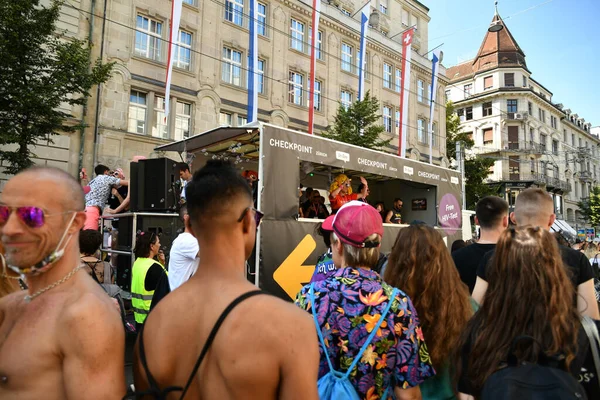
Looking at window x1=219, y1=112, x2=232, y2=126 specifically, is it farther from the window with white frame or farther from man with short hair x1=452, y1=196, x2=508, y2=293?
man with short hair x1=452, y1=196, x2=508, y2=293

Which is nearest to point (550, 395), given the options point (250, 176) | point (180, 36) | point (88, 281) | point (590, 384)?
point (590, 384)

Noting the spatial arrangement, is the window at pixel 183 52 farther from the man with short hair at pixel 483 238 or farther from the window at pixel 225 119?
the man with short hair at pixel 483 238

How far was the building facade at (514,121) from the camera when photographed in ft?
163

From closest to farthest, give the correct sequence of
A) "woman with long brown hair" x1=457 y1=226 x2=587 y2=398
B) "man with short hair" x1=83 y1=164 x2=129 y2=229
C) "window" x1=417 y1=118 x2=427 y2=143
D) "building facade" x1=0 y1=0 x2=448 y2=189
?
"woman with long brown hair" x1=457 y1=226 x2=587 y2=398
"man with short hair" x1=83 y1=164 x2=129 y2=229
"building facade" x1=0 y1=0 x2=448 y2=189
"window" x1=417 y1=118 x2=427 y2=143

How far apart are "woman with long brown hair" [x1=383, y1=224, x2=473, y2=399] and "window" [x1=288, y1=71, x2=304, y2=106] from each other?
21336mm

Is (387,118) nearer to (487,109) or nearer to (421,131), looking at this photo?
(421,131)

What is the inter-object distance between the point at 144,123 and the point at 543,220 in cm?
1741

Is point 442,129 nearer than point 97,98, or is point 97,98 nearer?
point 97,98

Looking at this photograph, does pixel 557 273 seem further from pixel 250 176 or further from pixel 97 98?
pixel 97 98

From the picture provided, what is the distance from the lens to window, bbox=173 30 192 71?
738 inches

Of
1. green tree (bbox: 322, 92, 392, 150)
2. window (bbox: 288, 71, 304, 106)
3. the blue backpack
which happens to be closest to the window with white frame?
green tree (bbox: 322, 92, 392, 150)

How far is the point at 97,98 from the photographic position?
16.2 metres

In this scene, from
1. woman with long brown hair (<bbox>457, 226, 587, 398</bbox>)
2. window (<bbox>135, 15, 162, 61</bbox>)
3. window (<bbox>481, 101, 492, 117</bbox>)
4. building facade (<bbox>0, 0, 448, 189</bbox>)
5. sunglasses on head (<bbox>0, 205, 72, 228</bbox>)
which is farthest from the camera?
window (<bbox>481, 101, 492, 117</bbox>)

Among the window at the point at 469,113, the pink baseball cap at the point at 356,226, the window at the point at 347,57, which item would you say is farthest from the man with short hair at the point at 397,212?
the window at the point at 469,113
